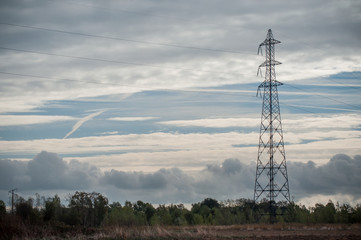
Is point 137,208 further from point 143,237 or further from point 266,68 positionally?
point 143,237

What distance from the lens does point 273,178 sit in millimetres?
57312

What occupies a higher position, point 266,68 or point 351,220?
point 266,68

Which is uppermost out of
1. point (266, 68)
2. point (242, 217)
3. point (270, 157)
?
point (266, 68)

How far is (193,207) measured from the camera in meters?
135

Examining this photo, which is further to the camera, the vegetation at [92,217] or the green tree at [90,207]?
the green tree at [90,207]

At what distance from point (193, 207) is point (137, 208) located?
18.4 metres

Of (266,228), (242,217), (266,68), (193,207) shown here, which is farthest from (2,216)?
(193,207)

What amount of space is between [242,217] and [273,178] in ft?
136

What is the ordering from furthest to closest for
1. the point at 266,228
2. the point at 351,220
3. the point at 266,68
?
1. the point at 351,220
2. the point at 266,68
3. the point at 266,228

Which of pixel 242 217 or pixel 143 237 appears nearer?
pixel 143 237

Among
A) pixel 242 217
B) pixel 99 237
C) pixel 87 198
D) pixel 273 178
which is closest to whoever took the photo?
pixel 99 237

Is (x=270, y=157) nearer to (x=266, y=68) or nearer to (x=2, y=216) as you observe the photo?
(x=266, y=68)

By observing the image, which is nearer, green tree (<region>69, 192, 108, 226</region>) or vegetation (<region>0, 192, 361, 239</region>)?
vegetation (<region>0, 192, 361, 239</region>)

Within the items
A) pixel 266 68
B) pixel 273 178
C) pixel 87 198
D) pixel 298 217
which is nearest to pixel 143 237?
pixel 273 178
